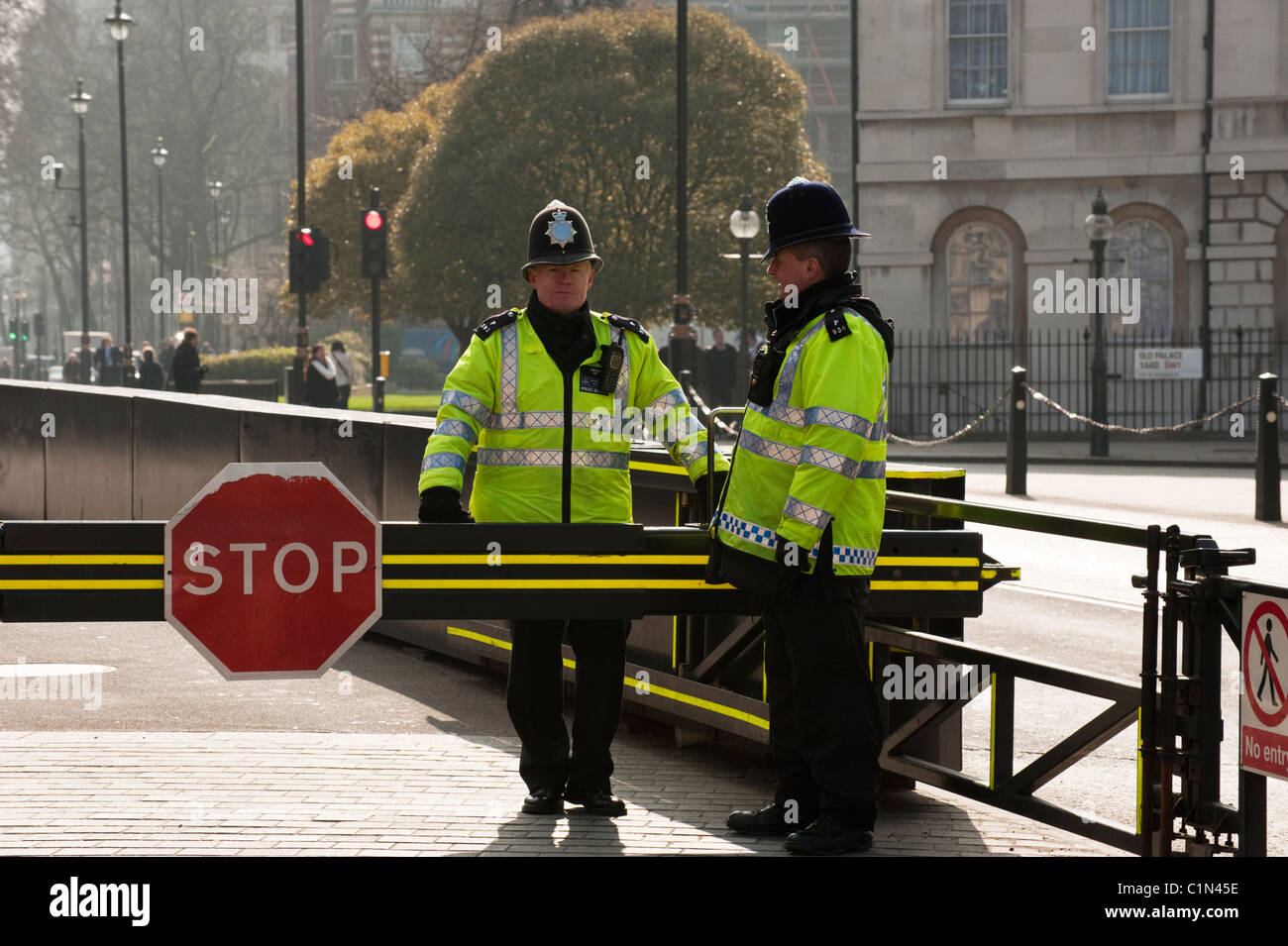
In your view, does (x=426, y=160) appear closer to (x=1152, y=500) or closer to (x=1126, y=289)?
(x=1126, y=289)

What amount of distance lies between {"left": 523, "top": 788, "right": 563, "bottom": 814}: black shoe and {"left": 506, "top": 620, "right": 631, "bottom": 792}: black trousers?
0.02 metres

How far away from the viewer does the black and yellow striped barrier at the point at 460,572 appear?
15.2ft

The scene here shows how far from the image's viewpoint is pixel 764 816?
551cm

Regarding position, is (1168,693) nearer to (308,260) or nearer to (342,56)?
(308,260)

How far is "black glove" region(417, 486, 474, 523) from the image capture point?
4.98m

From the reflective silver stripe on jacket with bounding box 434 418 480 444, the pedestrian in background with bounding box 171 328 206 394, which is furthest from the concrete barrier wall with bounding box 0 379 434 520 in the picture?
the pedestrian in background with bounding box 171 328 206 394

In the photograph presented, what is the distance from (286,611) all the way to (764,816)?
1.74m

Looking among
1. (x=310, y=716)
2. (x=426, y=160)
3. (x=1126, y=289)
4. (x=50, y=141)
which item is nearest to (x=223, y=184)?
(x=50, y=141)

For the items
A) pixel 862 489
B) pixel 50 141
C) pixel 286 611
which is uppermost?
pixel 50 141

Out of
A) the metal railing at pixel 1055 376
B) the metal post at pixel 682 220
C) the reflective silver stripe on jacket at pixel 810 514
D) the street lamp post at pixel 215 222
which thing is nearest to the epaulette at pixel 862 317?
the reflective silver stripe on jacket at pixel 810 514

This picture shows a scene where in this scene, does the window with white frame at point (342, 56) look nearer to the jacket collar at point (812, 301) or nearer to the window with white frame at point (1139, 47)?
the window with white frame at point (1139, 47)

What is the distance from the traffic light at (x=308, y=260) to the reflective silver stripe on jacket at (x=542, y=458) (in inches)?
924

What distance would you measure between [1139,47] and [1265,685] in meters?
30.1

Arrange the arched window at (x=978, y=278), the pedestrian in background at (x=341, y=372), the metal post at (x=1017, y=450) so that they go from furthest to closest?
the arched window at (x=978, y=278), the pedestrian in background at (x=341, y=372), the metal post at (x=1017, y=450)
